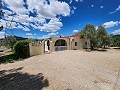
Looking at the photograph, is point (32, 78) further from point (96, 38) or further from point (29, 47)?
point (96, 38)

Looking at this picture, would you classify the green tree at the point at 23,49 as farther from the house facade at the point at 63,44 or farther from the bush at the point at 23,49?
the house facade at the point at 63,44

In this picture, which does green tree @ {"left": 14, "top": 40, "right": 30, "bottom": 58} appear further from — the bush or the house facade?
the house facade

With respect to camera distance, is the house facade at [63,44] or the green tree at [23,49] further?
the house facade at [63,44]

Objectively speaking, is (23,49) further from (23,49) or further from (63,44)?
(63,44)

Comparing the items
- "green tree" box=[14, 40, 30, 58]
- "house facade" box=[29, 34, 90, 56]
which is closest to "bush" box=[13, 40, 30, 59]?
"green tree" box=[14, 40, 30, 58]

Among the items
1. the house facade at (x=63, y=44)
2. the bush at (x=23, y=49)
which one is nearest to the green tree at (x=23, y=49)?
the bush at (x=23, y=49)

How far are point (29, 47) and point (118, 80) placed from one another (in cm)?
1908

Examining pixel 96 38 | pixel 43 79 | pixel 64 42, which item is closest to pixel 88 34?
pixel 96 38

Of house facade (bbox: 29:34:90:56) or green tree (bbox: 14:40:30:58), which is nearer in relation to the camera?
green tree (bbox: 14:40:30:58)

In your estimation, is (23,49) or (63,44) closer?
(23,49)

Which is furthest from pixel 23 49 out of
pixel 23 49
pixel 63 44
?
pixel 63 44

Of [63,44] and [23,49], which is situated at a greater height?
[63,44]

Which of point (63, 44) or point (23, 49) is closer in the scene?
point (23, 49)

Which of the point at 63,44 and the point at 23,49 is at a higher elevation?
the point at 63,44
